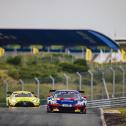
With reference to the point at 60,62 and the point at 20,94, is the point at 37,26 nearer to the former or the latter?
the point at 60,62

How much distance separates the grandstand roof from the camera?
98.6 metres

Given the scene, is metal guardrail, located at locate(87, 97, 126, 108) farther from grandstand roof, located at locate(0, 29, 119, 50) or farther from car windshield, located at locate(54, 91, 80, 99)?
grandstand roof, located at locate(0, 29, 119, 50)

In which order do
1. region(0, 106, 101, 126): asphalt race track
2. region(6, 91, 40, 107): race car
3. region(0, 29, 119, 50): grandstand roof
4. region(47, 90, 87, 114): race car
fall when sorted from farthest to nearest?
region(0, 29, 119, 50): grandstand roof → region(6, 91, 40, 107): race car → region(47, 90, 87, 114): race car → region(0, 106, 101, 126): asphalt race track

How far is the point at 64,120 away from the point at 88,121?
2.87 ft

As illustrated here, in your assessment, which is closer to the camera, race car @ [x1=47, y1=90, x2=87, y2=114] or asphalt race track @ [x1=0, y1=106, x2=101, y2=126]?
asphalt race track @ [x1=0, y1=106, x2=101, y2=126]

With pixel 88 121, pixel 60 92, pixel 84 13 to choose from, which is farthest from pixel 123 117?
pixel 84 13

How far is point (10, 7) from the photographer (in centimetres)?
10912

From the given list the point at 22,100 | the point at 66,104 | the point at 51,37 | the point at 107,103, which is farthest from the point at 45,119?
the point at 51,37

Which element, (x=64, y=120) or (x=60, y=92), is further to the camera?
(x=60, y=92)

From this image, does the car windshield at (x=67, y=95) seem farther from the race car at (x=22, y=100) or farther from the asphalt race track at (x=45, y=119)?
the race car at (x=22, y=100)

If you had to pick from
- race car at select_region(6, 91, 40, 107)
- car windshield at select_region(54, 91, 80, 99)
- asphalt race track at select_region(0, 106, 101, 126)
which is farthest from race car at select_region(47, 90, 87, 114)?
race car at select_region(6, 91, 40, 107)

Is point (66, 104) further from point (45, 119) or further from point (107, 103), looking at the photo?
point (107, 103)

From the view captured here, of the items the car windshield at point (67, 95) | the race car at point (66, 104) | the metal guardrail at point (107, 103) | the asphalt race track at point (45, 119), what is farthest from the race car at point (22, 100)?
the asphalt race track at point (45, 119)

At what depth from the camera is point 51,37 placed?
100438mm
